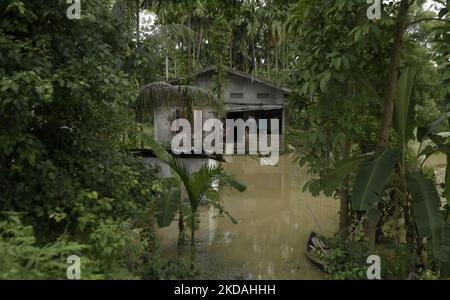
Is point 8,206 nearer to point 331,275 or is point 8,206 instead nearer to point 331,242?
point 331,275

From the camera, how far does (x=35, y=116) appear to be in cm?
488

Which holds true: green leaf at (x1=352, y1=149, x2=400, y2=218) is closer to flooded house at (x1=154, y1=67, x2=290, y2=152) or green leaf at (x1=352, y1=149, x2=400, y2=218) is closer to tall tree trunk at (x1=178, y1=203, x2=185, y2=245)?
tall tree trunk at (x1=178, y1=203, x2=185, y2=245)

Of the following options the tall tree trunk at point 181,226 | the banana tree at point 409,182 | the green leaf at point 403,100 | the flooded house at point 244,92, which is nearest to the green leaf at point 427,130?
the banana tree at point 409,182

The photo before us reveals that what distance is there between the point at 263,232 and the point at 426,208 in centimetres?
470

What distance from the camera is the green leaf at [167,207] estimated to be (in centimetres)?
579

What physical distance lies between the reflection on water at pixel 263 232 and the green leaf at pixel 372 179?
2365mm

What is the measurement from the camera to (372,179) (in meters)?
4.64

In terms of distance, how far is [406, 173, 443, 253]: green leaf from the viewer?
14.9 ft

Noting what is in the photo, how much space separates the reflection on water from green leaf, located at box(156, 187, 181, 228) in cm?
107

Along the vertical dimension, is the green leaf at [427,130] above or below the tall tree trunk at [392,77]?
below

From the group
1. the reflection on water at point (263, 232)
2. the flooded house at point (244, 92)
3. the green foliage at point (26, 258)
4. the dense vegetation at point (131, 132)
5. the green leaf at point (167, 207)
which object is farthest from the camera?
the flooded house at point (244, 92)

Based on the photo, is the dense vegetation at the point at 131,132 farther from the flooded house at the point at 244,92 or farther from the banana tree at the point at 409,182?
the flooded house at the point at 244,92
